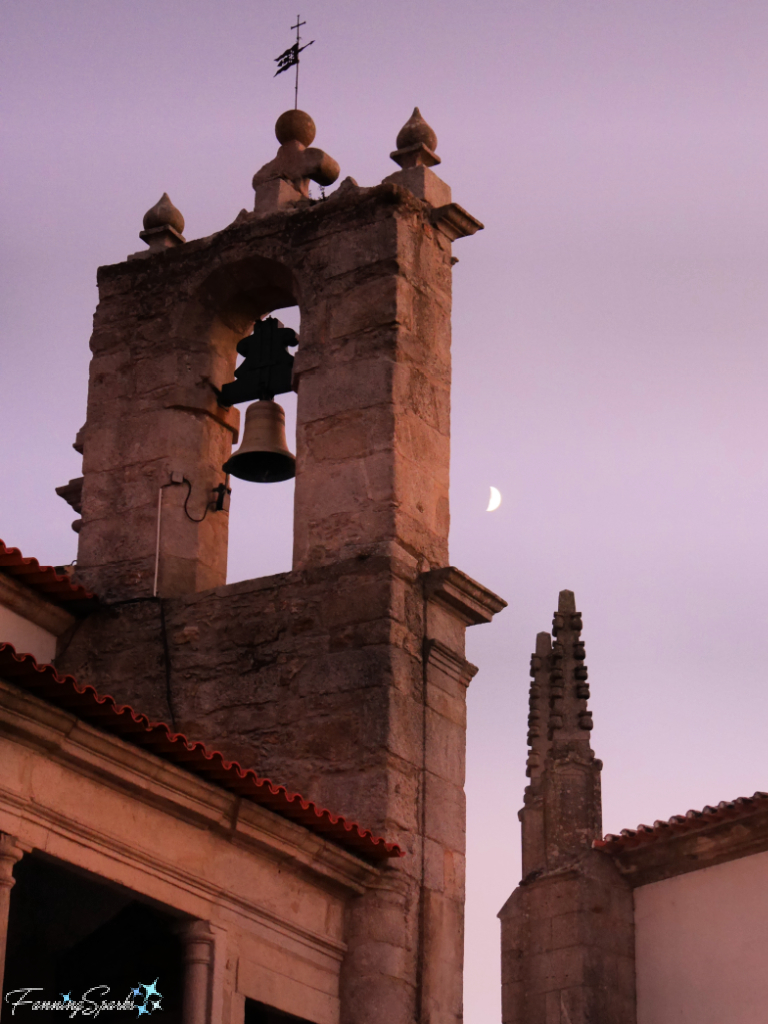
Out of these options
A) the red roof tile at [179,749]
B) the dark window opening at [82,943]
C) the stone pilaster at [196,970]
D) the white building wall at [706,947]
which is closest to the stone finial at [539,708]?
the white building wall at [706,947]

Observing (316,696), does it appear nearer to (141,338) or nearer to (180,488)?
(180,488)

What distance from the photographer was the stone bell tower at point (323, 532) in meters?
10.4

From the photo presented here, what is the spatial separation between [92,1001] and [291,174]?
5.50 metres

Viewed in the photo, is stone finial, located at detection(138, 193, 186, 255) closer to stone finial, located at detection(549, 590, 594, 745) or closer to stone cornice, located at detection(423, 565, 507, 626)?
stone cornice, located at detection(423, 565, 507, 626)

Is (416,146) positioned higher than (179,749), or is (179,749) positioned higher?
(416,146)

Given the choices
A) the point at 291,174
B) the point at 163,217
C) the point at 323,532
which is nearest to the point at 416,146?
the point at 291,174

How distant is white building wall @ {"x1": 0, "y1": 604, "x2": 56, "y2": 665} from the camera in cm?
1094

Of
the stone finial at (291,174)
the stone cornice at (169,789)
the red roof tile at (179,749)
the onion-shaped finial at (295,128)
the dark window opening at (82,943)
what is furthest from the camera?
the onion-shaped finial at (295,128)

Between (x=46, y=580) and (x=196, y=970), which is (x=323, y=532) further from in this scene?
(x=196, y=970)

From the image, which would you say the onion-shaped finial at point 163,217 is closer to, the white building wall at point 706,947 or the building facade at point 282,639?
the building facade at point 282,639

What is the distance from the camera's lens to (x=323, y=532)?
36.7 ft

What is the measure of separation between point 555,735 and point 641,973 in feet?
6.56

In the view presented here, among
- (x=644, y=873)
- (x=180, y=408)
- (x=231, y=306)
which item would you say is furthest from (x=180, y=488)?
(x=644, y=873)

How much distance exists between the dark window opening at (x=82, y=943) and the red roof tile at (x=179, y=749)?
94 centimetres
